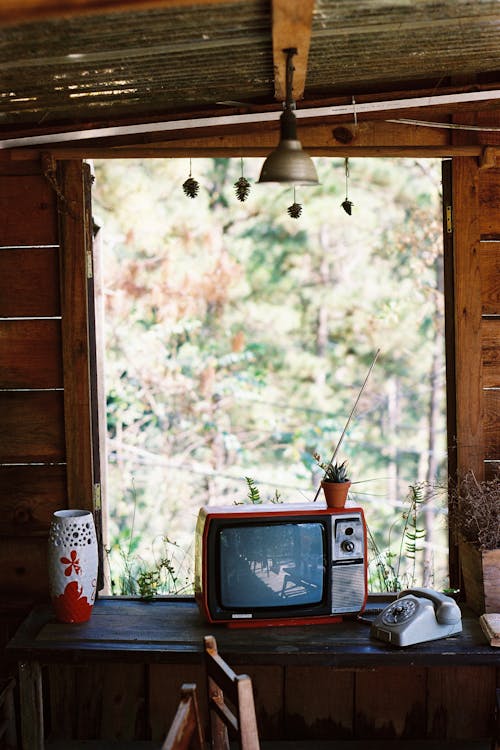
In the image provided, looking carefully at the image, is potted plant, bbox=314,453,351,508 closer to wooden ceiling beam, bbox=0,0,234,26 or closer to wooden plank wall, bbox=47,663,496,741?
wooden plank wall, bbox=47,663,496,741

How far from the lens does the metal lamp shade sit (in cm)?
239

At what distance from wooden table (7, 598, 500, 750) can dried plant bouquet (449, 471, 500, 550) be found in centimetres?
28

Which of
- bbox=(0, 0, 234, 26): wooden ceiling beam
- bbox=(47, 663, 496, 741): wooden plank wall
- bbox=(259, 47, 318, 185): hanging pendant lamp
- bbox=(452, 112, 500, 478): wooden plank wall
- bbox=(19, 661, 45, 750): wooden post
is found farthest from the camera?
bbox=(47, 663, 496, 741): wooden plank wall

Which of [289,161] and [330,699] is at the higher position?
[289,161]

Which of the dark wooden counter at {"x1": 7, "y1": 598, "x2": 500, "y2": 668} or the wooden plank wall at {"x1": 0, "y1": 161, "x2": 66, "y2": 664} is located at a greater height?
the wooden plank wall at {"x1": 0, "y1": 161, "x2": 66, "y2": 664}

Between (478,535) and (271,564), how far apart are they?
75cm

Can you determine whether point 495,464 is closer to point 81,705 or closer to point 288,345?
point 81,705

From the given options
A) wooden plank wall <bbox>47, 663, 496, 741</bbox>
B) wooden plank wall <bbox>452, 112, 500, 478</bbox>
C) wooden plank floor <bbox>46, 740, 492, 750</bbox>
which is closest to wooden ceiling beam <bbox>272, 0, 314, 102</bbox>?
wooden plank wall <bbox>452, 112, 500, 478</bbox>

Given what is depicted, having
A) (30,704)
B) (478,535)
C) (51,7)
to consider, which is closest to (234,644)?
(30,704)

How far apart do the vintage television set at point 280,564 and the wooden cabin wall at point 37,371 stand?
635 millimetres

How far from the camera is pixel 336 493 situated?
313 cm

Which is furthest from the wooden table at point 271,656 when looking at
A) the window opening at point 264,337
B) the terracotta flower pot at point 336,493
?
the window opening at point 264,337

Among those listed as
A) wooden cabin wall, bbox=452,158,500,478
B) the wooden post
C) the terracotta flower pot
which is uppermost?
wooden cabin wall, bbox=452,158,500,478

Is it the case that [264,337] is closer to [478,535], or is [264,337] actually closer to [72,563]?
[478,535]
